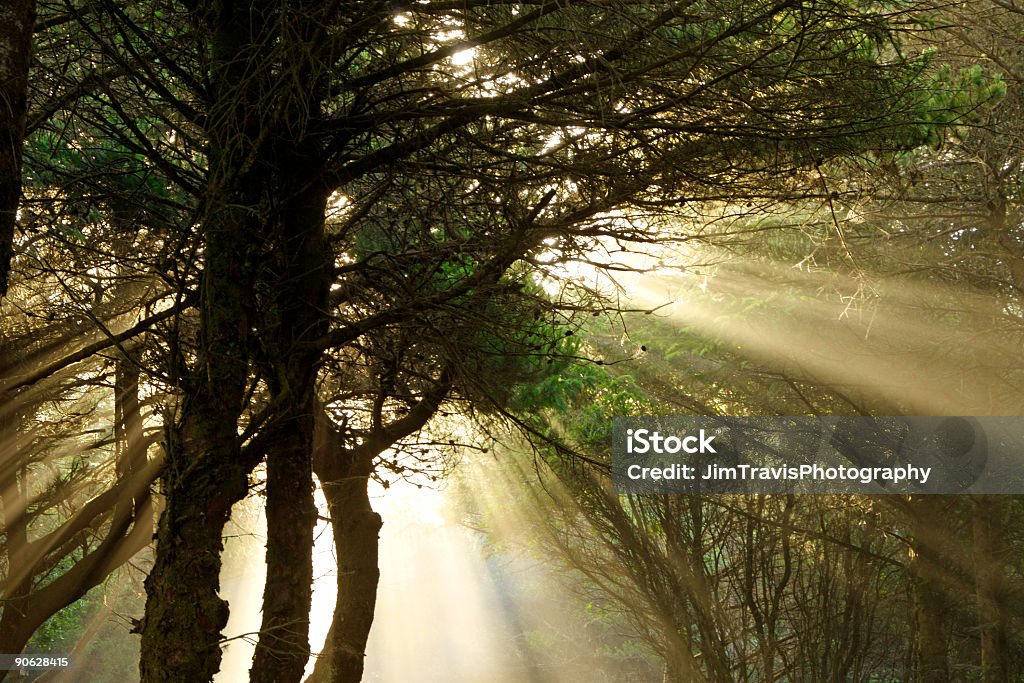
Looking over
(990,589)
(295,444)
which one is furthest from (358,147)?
(990,589)

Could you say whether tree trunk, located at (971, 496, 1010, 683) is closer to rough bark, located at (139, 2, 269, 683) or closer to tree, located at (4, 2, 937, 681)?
tree, located at (4, 2, 937, 681)

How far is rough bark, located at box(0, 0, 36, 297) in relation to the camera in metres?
3.16

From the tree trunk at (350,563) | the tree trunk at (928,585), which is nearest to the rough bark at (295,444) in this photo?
the tree trunk at (350,563)

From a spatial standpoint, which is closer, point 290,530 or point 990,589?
point 290,530

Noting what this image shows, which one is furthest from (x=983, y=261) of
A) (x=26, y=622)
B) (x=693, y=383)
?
(x=26, y=622)

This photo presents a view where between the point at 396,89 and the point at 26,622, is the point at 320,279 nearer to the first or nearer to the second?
the point at 396,89

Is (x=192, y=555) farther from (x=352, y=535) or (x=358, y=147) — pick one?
(x=352, y=535)

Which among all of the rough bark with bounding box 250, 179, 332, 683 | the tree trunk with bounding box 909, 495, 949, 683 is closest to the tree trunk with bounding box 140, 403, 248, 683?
the rough bark with bounding box 250, 179, 332, 683

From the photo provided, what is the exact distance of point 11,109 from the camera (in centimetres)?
316

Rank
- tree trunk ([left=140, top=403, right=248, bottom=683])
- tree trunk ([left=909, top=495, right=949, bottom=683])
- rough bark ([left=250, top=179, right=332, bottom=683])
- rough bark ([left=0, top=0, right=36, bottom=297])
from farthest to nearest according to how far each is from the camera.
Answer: tree trunk ([left=909, top=495, right=949, bottom=683]), rough bark ([left=250, top=179, right=332, bottom=683]), tree trunk ([left=140, top=403, right=248, bottom=683]), rough bark ([left=0, top=0, right=36, bottom=297])

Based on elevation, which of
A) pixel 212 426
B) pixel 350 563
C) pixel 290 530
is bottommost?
pixel 290 530

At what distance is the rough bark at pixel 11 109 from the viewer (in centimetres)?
316

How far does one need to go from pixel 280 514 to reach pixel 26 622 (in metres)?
4.58

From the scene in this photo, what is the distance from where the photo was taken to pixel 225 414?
12.7 feet
